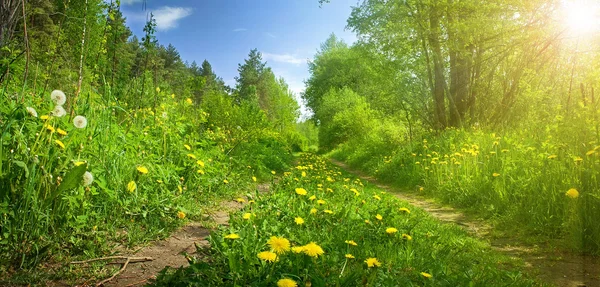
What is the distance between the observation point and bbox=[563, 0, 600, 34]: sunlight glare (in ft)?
19.0

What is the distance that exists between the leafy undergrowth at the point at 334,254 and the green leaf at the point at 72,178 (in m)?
0.79

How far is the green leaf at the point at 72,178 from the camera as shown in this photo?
2.04m

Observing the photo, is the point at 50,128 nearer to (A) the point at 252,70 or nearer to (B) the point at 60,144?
(B) the point at 60,144

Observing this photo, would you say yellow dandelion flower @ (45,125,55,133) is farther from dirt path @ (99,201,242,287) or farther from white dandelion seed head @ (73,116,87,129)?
dirt path @ (99,201,242,287)

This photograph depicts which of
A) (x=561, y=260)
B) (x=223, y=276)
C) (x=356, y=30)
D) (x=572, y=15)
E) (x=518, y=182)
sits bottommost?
(x=561, y=260)

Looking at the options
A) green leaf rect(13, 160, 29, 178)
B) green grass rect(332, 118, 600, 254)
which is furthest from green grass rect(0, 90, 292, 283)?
green grass rect(332, 118, 600, 254)

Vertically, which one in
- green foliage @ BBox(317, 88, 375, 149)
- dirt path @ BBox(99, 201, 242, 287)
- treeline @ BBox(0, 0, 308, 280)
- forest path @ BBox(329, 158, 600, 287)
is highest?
green foliage @ BBox(317, 88, 375, 149)

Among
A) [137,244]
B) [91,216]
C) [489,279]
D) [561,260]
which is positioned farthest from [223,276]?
[561,260]

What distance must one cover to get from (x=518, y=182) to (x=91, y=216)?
15.6 feet

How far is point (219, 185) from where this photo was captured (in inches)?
180

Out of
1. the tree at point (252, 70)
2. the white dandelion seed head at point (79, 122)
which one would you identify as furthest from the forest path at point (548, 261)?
the tree at point (252, 70)

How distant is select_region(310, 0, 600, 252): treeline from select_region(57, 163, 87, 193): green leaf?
3868 mm

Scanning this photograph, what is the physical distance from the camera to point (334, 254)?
213 cm

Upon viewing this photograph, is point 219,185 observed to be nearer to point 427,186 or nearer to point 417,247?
point 417,247
